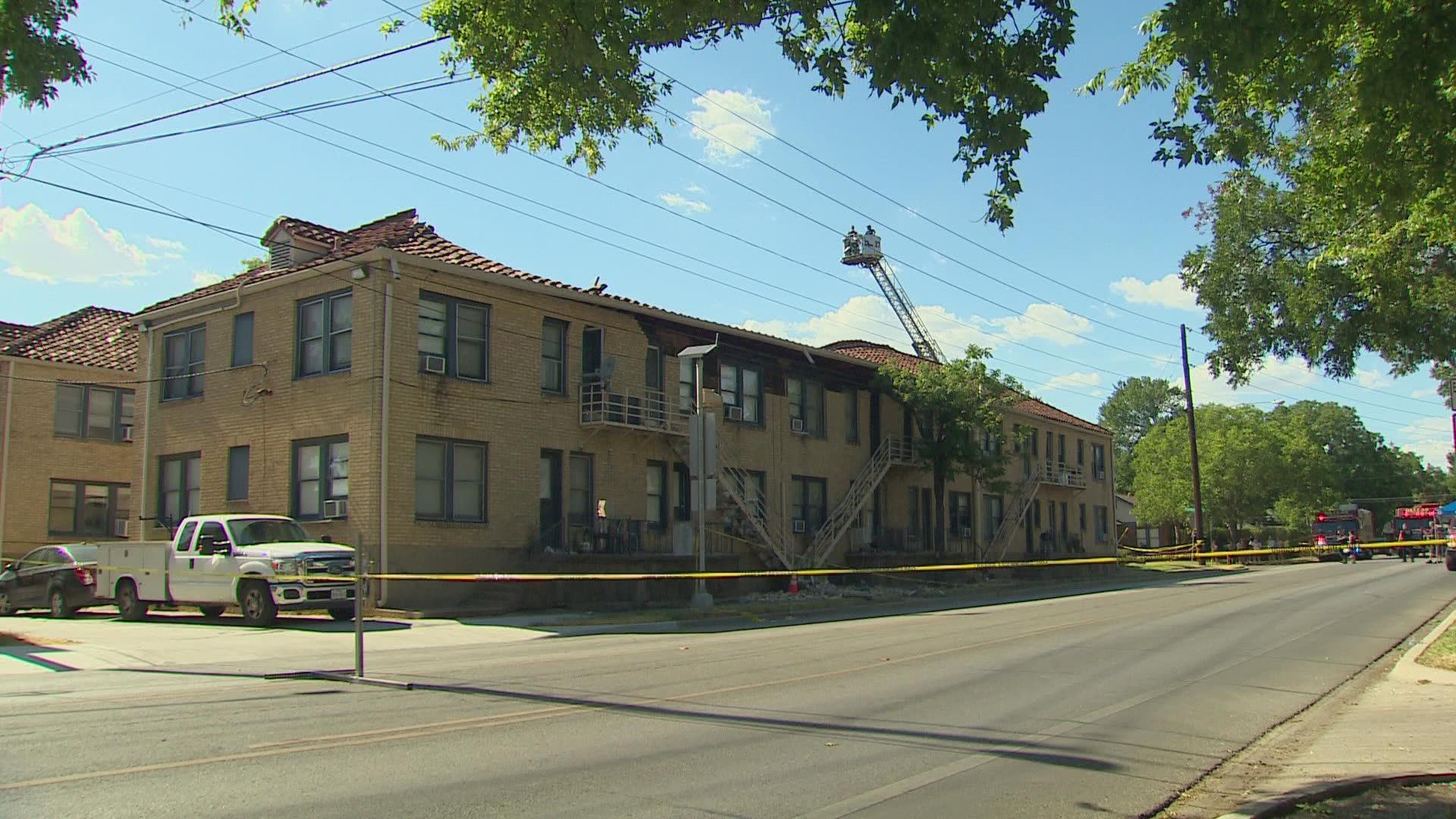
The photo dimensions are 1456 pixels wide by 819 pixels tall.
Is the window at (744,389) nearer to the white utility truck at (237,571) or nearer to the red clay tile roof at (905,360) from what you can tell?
the red clay tile roof at (905,360)

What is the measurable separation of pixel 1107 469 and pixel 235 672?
5111 centimetres

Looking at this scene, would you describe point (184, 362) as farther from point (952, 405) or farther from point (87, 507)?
point (952, 405)

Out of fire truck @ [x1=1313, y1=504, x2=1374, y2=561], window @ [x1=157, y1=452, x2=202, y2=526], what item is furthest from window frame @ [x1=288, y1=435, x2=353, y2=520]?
fire truck @ [x1=1313, y1=504, x2=1374, y2=561]

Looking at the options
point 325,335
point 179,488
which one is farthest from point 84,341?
point 325,335

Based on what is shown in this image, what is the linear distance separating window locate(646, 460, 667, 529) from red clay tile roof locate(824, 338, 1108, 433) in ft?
37.6

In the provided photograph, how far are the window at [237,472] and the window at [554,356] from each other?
23.5ft

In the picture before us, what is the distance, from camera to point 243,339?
2612 centimetres

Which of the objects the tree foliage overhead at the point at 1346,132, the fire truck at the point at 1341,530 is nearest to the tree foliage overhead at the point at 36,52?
the tree foliage overhead at the point at 1346,132

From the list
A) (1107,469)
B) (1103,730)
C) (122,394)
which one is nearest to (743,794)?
(1103,730)

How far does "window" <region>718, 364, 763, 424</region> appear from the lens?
1231 inches

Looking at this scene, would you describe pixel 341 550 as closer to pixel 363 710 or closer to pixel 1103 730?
pixel 363 710

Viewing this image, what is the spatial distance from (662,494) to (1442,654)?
18.8 metres

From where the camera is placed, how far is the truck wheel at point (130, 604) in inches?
830

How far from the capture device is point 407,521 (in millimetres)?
22766
